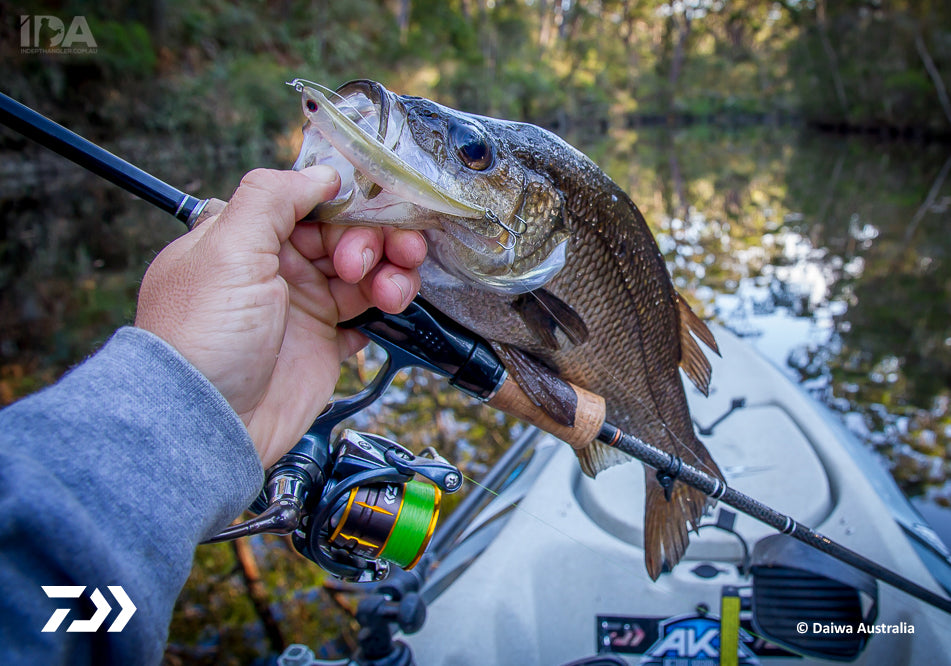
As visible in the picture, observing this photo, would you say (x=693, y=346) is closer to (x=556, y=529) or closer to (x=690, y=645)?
(x=556, y=529)

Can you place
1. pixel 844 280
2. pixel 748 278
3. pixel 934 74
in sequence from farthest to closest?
pixel 934 74 < pixel 844 280 < pixel 748 278

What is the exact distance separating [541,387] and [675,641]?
106cm

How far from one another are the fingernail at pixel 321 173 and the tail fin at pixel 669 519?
3.89ft

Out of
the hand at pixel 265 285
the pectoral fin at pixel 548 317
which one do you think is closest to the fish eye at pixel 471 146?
the hand at pixel 265 285

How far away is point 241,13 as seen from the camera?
23781 mm

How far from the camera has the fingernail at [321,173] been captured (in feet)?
3.76

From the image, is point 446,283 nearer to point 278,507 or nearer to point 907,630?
point 278,507

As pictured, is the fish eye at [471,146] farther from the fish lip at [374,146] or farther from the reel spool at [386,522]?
the reel spool at [386,522]

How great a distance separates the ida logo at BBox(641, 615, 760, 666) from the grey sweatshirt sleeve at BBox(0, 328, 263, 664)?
5.04 ft

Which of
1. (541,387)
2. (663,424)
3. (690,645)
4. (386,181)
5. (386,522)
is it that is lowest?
(690,645)

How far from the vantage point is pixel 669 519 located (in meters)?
1.80

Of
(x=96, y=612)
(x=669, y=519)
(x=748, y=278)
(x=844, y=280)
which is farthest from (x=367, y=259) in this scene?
(x=844, y=280)

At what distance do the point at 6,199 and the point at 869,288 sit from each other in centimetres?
1611

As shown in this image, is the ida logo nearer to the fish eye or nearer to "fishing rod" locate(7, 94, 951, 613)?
"fishing rod" locate(7, 94, 951, 613)
